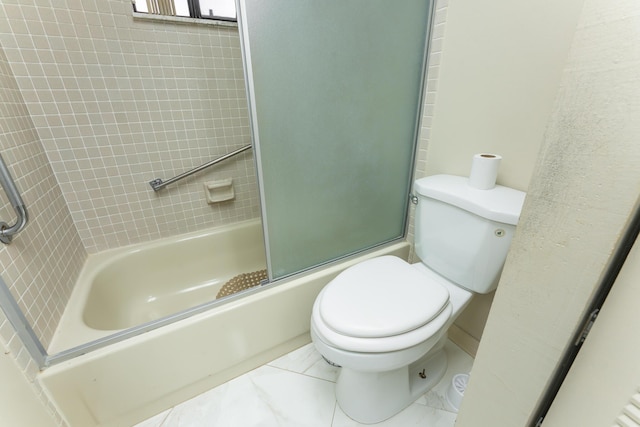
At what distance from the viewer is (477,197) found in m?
0.91

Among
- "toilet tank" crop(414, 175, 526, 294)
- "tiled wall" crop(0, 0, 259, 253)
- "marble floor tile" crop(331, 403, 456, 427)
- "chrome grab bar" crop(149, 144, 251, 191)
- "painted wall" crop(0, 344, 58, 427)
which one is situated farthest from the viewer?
"chrome grab bar" crop(149, 144, 251, 191)

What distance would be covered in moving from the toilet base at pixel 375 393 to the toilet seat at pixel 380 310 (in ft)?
0.76

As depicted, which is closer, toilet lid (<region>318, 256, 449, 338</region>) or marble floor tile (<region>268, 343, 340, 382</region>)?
toilet lid (<region>318, 256, 449, 338</region>)

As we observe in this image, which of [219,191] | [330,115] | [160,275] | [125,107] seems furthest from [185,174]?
[330,115]

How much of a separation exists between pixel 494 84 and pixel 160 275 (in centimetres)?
176

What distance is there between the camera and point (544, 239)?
0.42 m

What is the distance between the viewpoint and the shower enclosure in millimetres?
832

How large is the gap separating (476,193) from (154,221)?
153cm

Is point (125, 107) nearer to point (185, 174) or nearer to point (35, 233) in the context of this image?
point (185, 174)

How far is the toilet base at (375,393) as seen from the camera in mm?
958

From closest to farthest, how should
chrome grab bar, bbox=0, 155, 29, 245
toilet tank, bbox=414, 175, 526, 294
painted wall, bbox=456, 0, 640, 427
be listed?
1. painted wall, bbox=456, 0, 640, 427
2. chrome grab bar, bbox=0, 155, 29, 245
3. toilet tank, bbox=414, 175, 526, 294

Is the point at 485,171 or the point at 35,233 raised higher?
the point at 485,171

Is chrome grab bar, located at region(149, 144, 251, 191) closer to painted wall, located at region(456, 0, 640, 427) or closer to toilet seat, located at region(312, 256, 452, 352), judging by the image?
toilet seat, located at region(312, 256, 452, 352)

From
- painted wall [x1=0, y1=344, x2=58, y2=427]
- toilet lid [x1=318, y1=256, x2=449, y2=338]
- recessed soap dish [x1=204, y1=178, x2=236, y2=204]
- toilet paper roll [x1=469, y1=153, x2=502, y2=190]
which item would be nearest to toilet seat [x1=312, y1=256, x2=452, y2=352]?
toilet lid [x1=318, y1=256, x2=449, y2=338]
